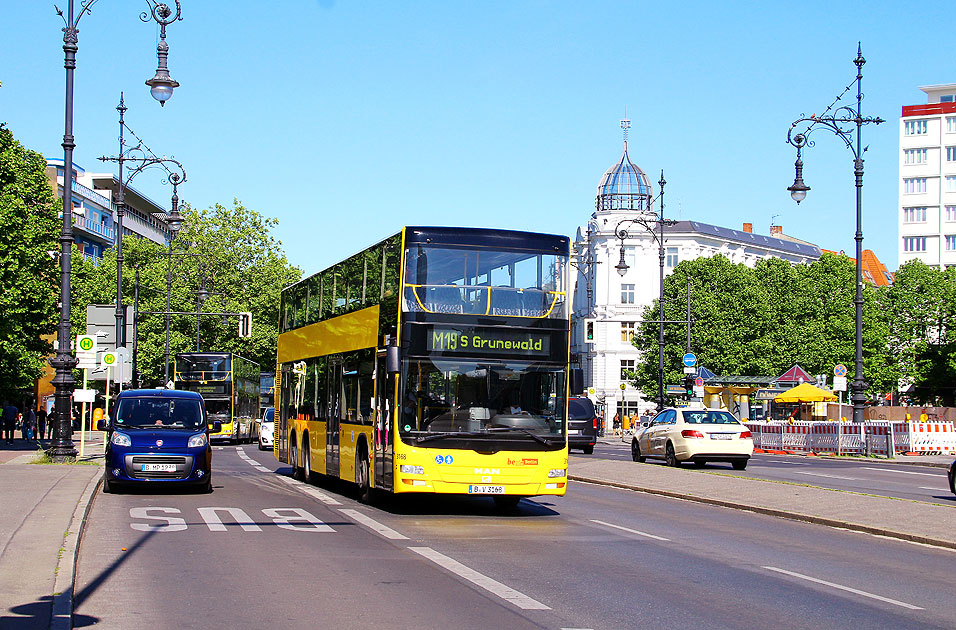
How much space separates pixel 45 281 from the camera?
42250 mm

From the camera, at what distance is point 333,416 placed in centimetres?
2131

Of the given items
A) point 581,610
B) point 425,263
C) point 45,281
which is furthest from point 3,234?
point 581,610

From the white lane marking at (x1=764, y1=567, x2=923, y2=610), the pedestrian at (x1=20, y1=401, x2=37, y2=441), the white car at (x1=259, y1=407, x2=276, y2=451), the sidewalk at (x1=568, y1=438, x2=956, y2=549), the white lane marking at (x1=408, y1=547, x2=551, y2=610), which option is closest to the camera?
the white lane marking at (x1=408, y1=547, x2=551, y2=610)

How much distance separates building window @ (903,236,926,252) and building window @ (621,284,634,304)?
33198mm

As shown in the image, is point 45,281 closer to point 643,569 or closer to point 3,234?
point 3,234

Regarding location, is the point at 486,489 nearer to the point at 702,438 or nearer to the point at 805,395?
the point at 702,438

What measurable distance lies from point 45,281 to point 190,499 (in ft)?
81.5

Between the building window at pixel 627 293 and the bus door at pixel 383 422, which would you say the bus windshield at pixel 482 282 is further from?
the building window at pixel 627 293

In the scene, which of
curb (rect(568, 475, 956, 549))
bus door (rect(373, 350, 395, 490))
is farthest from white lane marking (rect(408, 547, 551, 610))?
curb (rect(568, 475, 956, 549))

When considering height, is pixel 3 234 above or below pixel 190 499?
above

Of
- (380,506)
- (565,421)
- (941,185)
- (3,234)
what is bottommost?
(380,506)

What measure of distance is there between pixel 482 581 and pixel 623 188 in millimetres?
97880

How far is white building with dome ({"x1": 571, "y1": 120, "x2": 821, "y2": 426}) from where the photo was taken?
Result: 10312cm

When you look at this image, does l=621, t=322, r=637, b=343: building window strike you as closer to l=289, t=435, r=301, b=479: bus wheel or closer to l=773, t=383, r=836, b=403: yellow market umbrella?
l=773, t=383, r=836, b=403: yellow market umbrella
